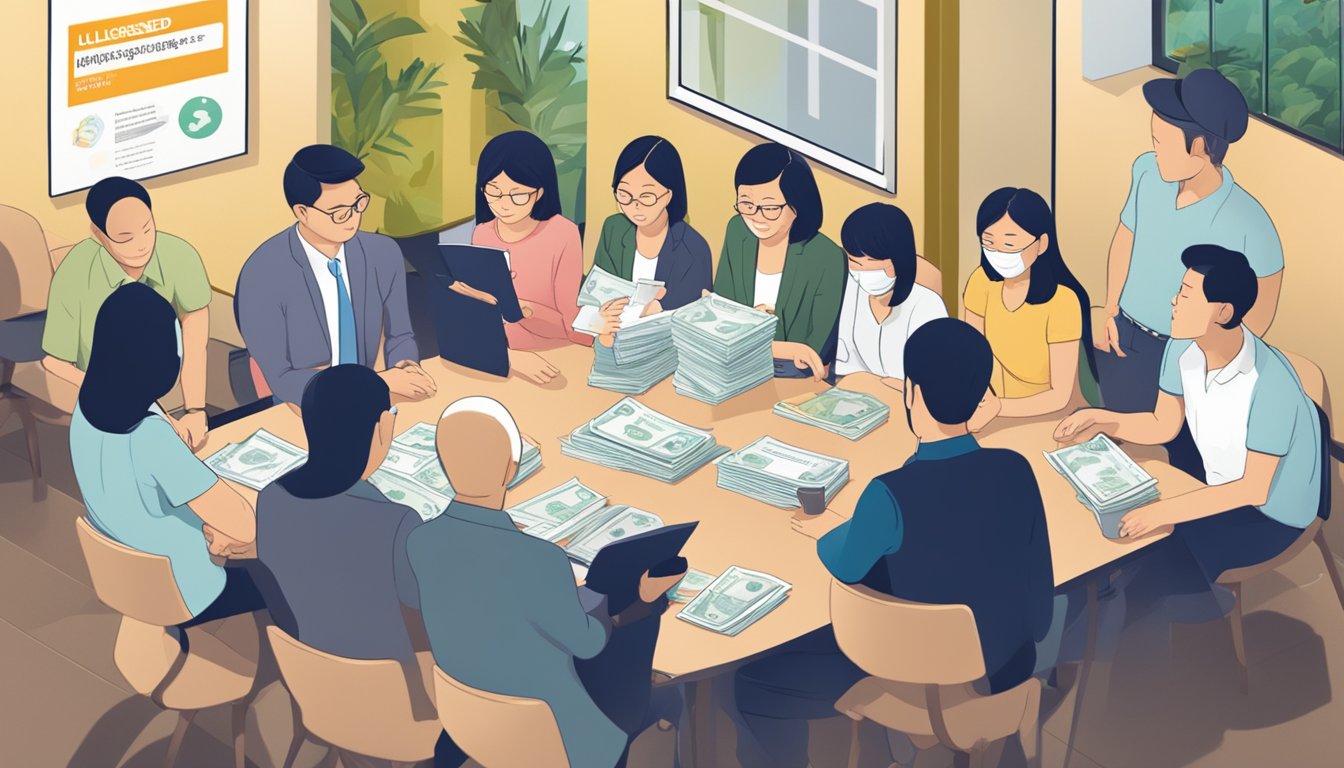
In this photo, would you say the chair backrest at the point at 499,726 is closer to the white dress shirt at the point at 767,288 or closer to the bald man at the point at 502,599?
the bald man at the point at 502,599

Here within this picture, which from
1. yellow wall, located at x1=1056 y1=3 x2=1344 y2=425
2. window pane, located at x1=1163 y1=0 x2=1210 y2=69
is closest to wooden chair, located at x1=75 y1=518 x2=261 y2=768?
yellow wall, located at x1=1056 y1=3 x2=1344 y2=425

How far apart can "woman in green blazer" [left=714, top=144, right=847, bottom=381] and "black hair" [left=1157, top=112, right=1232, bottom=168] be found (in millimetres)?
1312

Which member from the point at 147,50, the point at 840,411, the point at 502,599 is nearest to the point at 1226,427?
the point at 840,411

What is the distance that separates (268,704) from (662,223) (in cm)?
230

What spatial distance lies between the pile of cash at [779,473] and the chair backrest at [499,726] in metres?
1.09

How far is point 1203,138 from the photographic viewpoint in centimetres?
552

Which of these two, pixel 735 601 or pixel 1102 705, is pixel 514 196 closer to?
pixel 735 601

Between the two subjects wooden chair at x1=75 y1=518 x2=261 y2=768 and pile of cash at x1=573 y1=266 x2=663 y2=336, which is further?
pile of cash at x1=573 y1=266 x2=663 y2=336

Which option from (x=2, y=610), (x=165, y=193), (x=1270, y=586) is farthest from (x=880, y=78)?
(x=2, y=610)

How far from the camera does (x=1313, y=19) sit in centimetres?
580

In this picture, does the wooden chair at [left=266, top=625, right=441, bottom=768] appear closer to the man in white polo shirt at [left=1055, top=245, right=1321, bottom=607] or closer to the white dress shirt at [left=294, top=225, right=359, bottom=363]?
the white dress shirt at [left=294, top=225, right=359, bottom=363]

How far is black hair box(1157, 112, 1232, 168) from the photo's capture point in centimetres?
550

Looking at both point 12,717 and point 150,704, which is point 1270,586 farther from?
point 12,717

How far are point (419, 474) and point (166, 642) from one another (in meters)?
0.86
